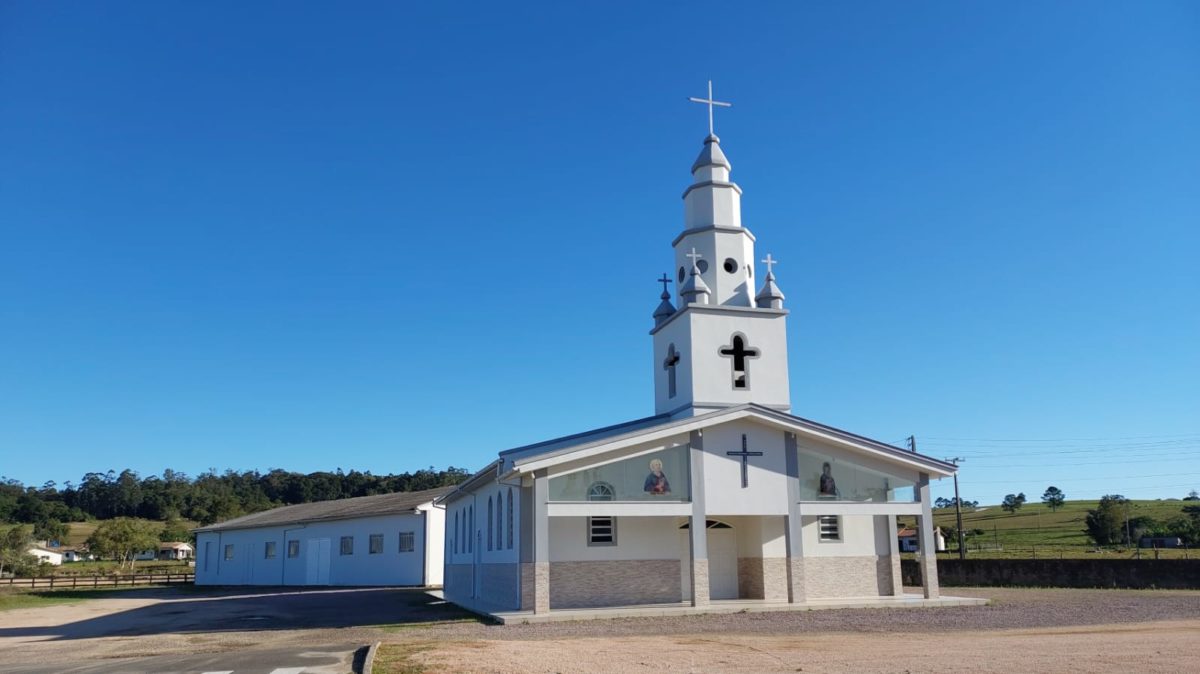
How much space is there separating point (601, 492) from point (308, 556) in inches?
1140

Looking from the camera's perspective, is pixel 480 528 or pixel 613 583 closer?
pixel 613 583

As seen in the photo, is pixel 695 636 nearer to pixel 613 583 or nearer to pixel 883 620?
pixel 883 620

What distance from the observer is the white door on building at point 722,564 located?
24.5m

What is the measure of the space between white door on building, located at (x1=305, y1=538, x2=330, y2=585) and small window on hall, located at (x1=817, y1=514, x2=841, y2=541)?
91.1 ft

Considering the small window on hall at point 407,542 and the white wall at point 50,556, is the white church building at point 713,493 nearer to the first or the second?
the small window on hall at point 407,542

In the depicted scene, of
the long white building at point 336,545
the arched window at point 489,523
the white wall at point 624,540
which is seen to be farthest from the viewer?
the long white building at point 336,545

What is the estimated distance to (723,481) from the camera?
2280 centimetres

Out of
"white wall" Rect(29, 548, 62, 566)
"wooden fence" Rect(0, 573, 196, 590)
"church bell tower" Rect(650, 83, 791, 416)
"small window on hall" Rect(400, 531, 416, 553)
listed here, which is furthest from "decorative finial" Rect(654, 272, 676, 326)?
"white wall" Rect(29, 548, 62, 566)

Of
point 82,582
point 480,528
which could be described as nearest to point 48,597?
point 82,582

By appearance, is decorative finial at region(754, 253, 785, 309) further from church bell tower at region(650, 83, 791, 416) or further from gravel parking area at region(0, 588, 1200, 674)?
gravel parking area at region(0, 588, 1200, 674)

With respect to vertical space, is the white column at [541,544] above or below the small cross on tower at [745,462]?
below

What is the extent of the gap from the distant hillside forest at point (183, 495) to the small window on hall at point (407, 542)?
5376cm

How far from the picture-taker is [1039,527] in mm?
73875

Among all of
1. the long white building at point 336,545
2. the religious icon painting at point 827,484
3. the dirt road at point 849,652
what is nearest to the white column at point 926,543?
the religious icon painting at point 827,484
